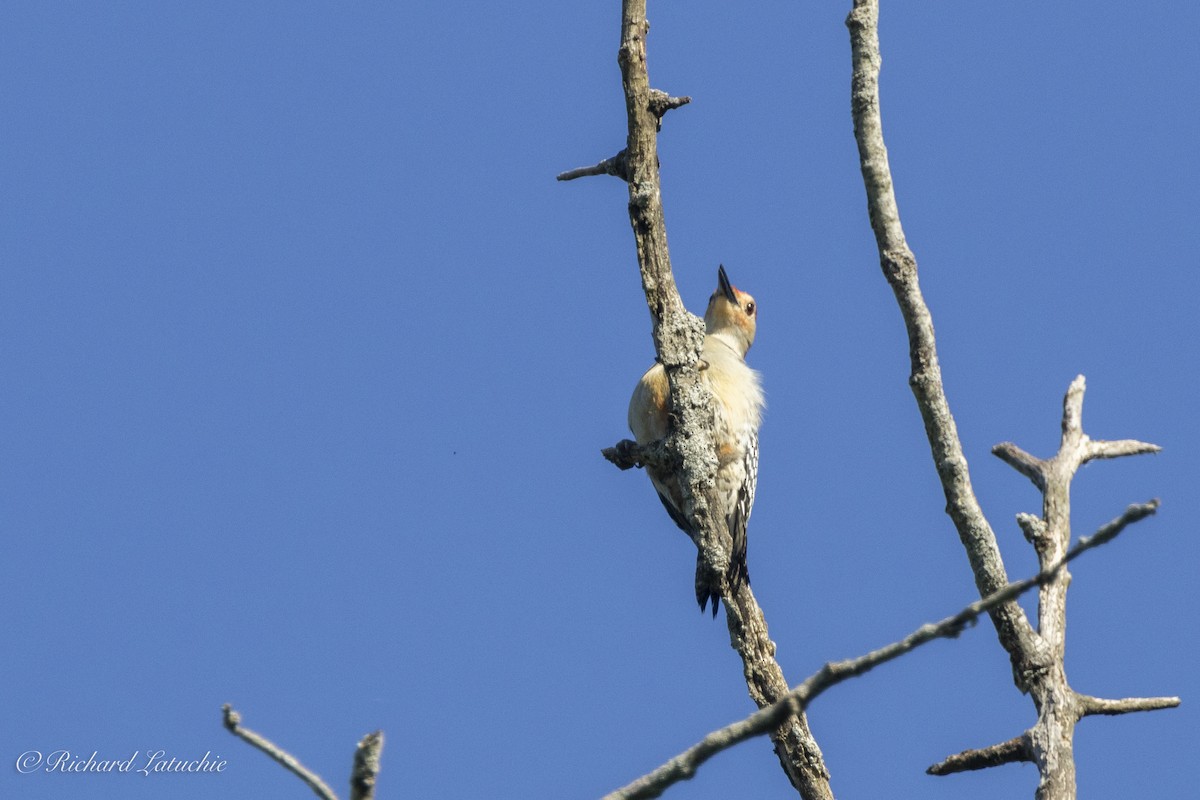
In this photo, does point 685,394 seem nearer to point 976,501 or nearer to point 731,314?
point 976,501

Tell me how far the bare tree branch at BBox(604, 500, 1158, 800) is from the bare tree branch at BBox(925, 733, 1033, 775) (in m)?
3.33

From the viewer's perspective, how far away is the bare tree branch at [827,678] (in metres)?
3.11

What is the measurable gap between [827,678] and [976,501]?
407cm

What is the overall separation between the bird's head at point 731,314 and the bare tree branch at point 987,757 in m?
6.91

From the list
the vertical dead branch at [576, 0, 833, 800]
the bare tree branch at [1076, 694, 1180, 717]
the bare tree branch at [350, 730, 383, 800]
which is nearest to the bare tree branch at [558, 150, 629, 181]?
the vertical dead branch at [576, 0, 833, 800]

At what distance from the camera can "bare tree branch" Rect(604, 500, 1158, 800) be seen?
3.11 meters

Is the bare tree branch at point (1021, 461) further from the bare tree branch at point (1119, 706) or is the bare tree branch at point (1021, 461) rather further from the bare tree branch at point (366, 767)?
the bare tree branch at point (366, 767)

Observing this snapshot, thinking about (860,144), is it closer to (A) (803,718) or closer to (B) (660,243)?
(B) (660,243)

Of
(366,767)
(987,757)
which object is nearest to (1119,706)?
(987,757)

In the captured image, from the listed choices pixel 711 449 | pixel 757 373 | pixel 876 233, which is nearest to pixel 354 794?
pixel 876 233

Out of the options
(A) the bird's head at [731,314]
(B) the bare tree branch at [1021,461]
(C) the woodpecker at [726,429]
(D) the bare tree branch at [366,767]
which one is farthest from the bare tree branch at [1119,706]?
(A) the bird's head at [731,314]

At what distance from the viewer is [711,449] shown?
829cm

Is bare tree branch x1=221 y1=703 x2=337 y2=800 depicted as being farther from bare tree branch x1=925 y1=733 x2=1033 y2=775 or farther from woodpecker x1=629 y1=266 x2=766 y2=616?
woodpecker x1=629 y1=266 x2=766 y2=616

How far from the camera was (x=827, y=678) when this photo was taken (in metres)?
3.21
